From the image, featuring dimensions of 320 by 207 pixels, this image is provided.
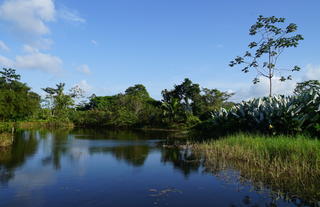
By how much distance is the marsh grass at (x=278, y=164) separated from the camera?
21.7 ft

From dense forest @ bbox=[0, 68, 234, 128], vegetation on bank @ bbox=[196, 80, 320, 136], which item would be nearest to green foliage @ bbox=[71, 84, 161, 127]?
dense forest @ bbox=[0, 68, 234, 128]

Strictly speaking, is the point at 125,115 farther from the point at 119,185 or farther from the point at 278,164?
the point at 278,164

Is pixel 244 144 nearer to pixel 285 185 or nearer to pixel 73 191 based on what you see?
pixel 285 185

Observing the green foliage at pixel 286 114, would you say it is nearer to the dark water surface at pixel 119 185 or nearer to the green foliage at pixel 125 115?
the dark water surface at pixel 119 185

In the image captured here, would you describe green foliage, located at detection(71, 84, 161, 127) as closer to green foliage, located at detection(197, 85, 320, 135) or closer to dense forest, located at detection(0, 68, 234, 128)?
dense forest, located at detection(0, 68, 234, 128)

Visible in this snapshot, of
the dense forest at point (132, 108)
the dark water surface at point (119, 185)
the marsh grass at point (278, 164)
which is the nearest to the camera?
the dark water surface at point (119, 185)

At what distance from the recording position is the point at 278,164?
7.68 metres

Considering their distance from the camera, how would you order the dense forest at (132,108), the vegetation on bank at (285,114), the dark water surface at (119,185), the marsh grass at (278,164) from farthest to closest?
the dense forest at (132,108) < the vegetation on bank at (285,114) < the marsh grass at (278,164) < the dark water surface at (119,185)

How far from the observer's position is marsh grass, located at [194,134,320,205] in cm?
662

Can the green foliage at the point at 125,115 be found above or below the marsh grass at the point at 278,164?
above

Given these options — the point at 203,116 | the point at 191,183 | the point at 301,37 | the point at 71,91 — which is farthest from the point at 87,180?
the point at 71,91

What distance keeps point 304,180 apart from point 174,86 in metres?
33.1

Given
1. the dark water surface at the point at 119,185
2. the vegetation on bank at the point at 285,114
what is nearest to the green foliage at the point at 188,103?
the vegetation on bank at the point at 285,114

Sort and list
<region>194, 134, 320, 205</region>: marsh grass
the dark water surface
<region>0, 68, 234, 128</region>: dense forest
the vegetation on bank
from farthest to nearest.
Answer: <region>0, 68, 234, 128</region>: dense forest < the vegetation on bank < <region>194, 134, 320, 205</region>: marsh grass < the dark water surface
